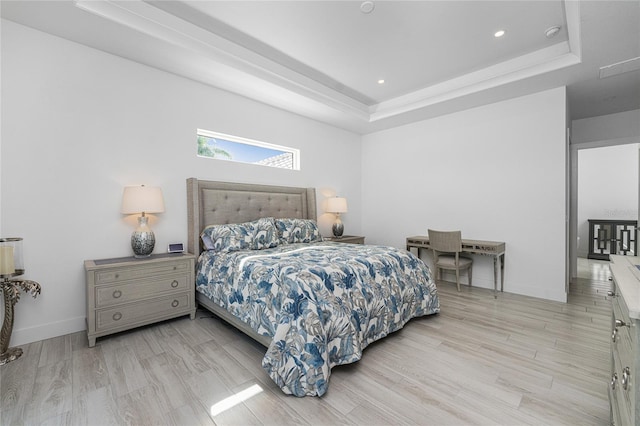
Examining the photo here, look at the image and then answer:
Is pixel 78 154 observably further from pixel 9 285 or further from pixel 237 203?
pixel 237 203

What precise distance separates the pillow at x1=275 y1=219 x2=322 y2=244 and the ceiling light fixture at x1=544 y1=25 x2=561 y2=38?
3.23m

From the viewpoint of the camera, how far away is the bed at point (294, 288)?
1.75 metres

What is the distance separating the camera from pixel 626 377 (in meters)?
0.97

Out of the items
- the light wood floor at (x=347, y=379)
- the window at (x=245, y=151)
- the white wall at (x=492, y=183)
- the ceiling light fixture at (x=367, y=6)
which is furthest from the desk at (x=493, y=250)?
the ceiling light fixture at (x=367, y=6)

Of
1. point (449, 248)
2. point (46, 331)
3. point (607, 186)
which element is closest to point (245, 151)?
point (46, 331)

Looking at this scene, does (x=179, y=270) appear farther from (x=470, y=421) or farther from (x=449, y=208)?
(x=449, y=208)

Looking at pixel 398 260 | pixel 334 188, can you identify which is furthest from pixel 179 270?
pixel 334 188

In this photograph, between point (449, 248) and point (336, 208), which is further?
point (336, 208)

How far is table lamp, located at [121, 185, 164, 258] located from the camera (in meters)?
2.63

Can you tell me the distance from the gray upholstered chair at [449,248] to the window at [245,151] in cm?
232

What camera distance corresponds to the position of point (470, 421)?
57.8 inches

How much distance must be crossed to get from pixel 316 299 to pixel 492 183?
11.0 feet

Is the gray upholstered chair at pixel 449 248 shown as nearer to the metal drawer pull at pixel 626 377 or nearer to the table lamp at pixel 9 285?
the metal drawer pull at pixel 626 377

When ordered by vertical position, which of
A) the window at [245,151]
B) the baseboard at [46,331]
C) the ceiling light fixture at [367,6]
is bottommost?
the baseboard at [46,331]
